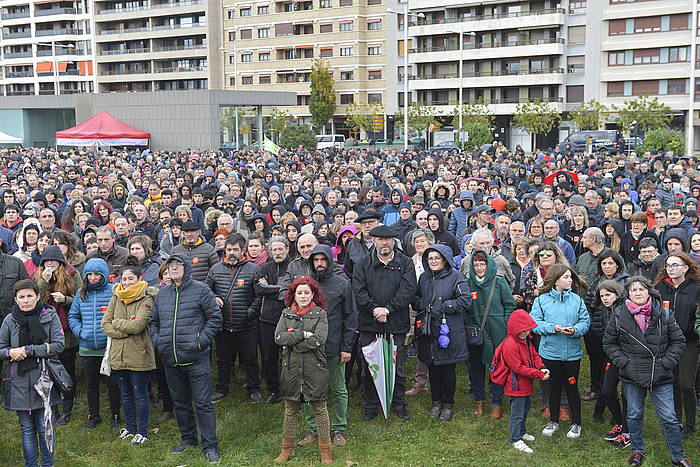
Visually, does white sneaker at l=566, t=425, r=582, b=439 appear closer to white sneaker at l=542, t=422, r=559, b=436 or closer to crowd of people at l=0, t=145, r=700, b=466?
crowd of people at l=0, t=145, r=700, b=466

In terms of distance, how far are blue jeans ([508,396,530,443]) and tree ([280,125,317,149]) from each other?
3876cm

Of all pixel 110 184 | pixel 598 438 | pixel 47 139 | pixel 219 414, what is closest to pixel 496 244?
pixel 598 438

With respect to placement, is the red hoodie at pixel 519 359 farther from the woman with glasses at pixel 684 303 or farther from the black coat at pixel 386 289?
the woman with glasses at pixel 684 303

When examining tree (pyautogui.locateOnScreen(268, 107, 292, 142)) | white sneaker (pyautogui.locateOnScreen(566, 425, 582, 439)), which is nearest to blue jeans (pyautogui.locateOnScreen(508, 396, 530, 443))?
white sneaker (pyautogui.locateOnScreen(566, 425, 582, 439))

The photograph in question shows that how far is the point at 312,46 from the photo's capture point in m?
68.4

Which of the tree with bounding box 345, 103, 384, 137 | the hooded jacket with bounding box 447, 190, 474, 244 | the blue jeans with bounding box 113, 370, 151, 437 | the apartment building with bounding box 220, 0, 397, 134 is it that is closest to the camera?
the blue jeans with bounding box 113, 370, 151, 437

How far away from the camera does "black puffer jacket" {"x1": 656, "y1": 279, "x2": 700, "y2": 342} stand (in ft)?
23.5

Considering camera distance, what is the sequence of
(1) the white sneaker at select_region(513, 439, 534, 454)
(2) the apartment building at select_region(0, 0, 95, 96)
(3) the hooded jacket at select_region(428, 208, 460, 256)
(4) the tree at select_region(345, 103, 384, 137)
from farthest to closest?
(2) the apartment building at select_region(0, 0, 95, 96) → (4) the tree at select_region(345, 103, 384, 137) → (3) the hooded jacket at select_region(428, 208, 460, 256) → (1) the white sneaker at select_region(513, 439, 534, 454)

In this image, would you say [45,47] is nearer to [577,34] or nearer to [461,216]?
[577,34]

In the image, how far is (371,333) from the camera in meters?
7.91

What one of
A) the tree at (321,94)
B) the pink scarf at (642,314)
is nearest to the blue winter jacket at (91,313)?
the pink scarf at (642,314)

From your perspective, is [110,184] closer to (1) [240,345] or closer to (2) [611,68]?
(1) [240,345]

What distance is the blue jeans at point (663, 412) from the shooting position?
6.68 m

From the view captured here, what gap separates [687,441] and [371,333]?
3.13 m
